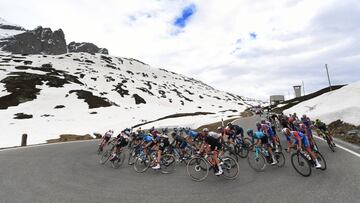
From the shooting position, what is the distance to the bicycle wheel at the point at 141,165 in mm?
12227

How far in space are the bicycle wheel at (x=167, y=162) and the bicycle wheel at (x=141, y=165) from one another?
750 millimetres

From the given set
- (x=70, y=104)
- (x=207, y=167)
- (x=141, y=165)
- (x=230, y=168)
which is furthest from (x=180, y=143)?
(x=70, y=104)

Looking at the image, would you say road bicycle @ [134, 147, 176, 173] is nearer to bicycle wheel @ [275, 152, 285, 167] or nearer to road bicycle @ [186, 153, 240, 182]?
road bicycle @ [186, 153, 240, 182]

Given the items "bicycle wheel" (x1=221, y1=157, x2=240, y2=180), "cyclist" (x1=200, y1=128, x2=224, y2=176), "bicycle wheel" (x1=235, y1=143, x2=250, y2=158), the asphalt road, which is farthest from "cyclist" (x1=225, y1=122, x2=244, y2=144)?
"bicycle wheel" (x1=221, y1=157, x2=240, y2=180)

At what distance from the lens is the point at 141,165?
12891 millimetres

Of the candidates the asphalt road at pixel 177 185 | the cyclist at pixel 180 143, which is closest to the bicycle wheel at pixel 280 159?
the asphalt road at pixel 177 185

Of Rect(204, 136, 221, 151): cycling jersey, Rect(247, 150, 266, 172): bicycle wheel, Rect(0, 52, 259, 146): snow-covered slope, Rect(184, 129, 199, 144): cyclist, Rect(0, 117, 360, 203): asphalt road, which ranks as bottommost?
Rect(0, 117, 360, 203): asphalt road

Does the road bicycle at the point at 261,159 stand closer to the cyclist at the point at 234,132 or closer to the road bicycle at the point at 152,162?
the cyclist at the point at 234,132

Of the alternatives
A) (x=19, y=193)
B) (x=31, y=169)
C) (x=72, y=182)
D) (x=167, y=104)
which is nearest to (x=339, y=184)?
(x=72, y=182)

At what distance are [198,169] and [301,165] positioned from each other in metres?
3.89

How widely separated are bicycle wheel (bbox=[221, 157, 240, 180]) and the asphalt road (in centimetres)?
25

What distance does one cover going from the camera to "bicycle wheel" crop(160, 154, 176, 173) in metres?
12.0

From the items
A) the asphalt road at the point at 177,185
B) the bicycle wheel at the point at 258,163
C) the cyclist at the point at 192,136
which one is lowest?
the asphalt road at the point at 177,185

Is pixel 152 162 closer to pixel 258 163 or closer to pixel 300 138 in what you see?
pixel 258 163
